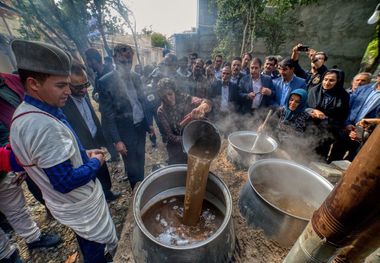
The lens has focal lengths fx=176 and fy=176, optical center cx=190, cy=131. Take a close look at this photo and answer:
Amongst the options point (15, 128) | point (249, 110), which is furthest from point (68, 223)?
point (249, 110)

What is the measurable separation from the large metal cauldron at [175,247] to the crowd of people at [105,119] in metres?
0.61

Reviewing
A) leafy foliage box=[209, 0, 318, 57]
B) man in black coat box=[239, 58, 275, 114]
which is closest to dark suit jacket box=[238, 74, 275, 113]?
man in black coat box=[239, 58, 275, 114]

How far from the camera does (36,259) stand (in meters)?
2.96

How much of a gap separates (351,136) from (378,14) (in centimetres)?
682

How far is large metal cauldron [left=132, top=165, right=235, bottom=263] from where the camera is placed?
56.7 inches

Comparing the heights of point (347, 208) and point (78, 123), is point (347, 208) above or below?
above

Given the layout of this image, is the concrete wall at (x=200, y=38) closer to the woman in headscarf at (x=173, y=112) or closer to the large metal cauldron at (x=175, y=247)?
the woman in headscarf at (x=173, y=112)

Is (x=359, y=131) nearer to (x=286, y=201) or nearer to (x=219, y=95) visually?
(x=286, y=201)

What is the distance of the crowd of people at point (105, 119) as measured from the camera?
5.00ft

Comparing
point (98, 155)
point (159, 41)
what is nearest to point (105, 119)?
point (98, 155)

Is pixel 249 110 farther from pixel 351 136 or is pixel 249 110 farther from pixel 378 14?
pixel 378 14

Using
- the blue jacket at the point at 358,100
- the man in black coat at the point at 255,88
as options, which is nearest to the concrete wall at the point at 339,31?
the blue jacket at the point at 358,100

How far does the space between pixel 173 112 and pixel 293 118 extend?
2740 mm

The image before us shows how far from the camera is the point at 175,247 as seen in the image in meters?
1.42
